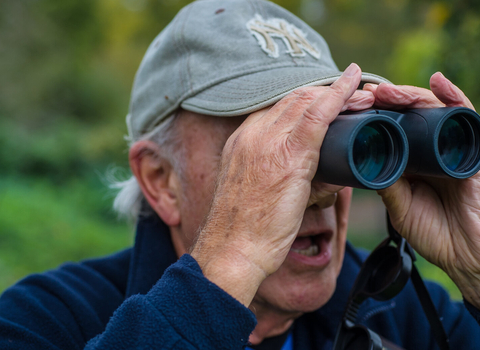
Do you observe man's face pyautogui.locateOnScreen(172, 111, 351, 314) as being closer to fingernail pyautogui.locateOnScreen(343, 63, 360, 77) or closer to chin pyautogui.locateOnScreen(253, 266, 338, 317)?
chin pyautogui.locateOnScreen(253, 266, 338, 317)

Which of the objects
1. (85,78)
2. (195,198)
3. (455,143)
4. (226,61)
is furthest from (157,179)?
(85,78)

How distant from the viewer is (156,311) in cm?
127

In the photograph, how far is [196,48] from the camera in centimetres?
194

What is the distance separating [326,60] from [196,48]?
0.57m

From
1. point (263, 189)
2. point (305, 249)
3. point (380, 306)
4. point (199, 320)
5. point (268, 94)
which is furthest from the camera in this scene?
point (380, 306)

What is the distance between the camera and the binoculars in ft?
4.04

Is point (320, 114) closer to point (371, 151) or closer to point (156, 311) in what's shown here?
point (371, 151)

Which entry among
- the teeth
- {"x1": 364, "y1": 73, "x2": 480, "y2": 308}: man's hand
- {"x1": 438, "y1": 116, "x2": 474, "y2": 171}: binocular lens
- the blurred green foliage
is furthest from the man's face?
the blurred green foliage

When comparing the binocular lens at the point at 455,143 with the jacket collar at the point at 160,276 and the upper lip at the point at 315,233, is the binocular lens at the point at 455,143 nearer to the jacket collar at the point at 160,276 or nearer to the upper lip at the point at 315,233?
the upper lip at the point at 315,233

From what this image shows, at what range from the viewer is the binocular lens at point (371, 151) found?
4.48 feet

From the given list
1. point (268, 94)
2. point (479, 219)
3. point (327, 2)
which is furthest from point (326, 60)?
point (327, 2)

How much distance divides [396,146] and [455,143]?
0.29 m

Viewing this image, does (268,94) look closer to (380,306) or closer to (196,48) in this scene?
(196,48)

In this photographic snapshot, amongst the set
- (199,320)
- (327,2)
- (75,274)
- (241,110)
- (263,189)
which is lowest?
(327,2)
